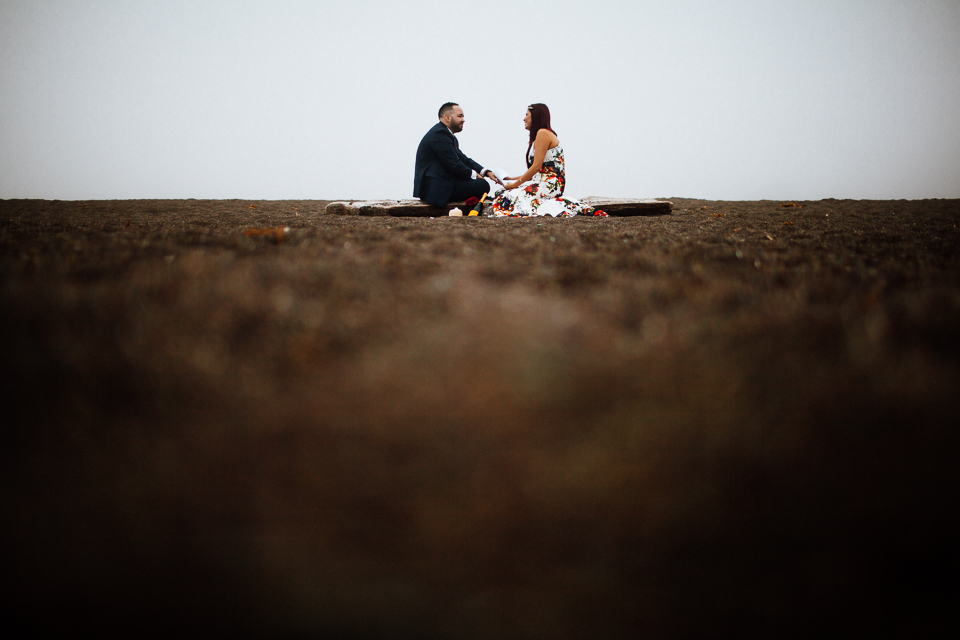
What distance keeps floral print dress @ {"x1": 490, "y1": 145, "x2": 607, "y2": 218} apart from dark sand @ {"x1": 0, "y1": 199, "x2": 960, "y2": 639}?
2.51 metres

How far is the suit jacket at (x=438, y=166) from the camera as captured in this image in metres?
2.98

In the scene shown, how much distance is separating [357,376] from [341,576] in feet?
0.45

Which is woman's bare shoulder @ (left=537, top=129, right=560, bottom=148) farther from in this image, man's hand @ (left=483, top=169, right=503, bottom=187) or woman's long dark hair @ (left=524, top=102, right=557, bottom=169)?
man's hand @ (left=483, top=169, right=503, bottom=187)

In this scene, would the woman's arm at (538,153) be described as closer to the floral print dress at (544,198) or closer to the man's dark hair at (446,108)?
the floral print dress at (544,198)

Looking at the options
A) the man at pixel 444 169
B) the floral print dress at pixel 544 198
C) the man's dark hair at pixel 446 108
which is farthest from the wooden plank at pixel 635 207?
the man's dark hair at pixel 446 108

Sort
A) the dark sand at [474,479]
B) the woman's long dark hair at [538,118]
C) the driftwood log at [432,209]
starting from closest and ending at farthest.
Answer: the dark sand at [474,479] < the driftwood log at [432,209] < the woman's long dark hair at [538,118]

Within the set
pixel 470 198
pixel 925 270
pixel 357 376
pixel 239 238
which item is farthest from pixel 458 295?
pixel 470 198

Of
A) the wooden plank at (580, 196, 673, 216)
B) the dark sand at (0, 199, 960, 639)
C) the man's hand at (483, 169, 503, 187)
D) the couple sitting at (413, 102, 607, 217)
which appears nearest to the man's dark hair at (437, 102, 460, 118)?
the couple sitting at (413, 102, 607, 217)

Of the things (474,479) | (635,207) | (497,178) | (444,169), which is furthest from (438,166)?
(474,479)

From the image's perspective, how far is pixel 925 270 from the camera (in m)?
0.68

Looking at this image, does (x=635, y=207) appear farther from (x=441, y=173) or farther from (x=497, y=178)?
(x=441, y=173)

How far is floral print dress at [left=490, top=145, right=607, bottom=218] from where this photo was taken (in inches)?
110

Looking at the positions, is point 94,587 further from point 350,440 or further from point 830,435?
point 830,435

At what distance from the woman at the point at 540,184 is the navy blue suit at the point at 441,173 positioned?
310 mm
